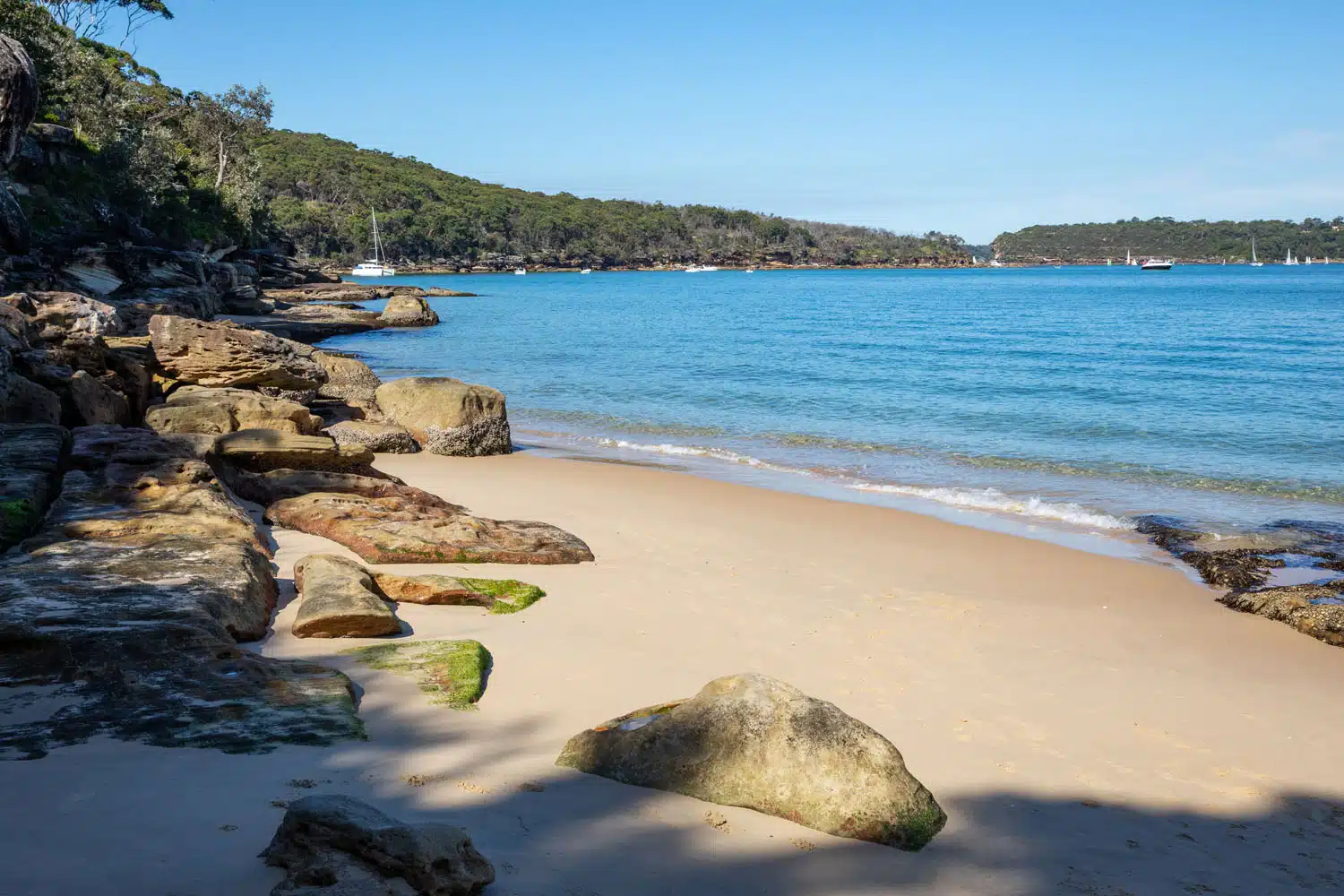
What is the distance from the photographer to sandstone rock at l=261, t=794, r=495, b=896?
294cm

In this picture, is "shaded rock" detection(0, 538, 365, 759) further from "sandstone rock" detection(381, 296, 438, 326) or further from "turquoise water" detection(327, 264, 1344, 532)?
"sandstone rock" detection(381, 296, 438, 326)

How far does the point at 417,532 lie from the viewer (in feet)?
27.2

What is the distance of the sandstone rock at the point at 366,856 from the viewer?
294 centimetres

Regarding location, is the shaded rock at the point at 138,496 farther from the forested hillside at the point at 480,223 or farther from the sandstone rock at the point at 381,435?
the forested hillside at the point at 480,223

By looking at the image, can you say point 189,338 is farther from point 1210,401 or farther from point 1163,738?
point 1210,401

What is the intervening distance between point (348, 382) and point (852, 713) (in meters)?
12.7

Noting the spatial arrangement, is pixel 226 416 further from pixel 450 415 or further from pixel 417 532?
pixel 417 532

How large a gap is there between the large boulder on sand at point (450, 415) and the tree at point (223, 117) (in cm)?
4956

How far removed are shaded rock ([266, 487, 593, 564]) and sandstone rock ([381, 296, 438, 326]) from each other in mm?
37394

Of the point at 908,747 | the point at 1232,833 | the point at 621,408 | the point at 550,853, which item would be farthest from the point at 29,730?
the point at 621,408

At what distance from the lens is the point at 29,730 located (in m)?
3.98

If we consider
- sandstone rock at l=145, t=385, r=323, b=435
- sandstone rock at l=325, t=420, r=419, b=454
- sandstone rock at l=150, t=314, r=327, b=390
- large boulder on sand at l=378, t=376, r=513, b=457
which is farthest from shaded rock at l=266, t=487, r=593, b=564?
sandstone rock at l=150, t=314, r=327, b=390

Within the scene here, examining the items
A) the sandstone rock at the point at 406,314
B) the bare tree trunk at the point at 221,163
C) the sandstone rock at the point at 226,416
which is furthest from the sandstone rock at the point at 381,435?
the bare tree trunk at the point at 221,163

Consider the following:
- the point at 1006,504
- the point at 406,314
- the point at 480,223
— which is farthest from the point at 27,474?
the point at 480,223
